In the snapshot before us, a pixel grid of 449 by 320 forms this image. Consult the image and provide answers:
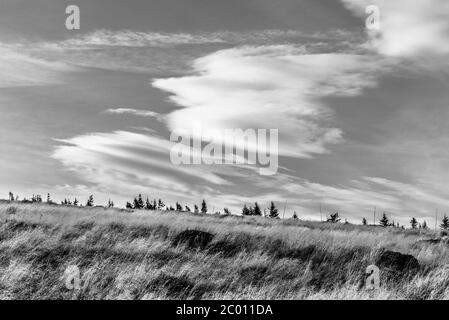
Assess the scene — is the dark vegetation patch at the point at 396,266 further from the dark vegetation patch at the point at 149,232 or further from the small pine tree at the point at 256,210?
the small pine tree at the point at 256,210

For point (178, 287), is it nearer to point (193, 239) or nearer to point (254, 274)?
point (254, 274)

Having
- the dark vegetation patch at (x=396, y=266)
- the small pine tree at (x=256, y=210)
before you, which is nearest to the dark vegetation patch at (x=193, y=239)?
the dark vegetation patch at (x=396, y=266)

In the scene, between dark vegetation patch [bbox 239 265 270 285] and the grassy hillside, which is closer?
the grassy hillside

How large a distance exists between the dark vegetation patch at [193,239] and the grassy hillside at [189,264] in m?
0.03

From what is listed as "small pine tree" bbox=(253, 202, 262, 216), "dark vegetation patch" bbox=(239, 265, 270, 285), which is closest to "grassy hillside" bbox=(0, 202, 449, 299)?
"dark vegetation patch" bbox=(239, 265, 270, 285)

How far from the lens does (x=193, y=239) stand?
13.3 metres

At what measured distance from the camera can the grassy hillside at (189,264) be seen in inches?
344

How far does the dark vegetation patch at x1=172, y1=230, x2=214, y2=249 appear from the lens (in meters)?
12.9

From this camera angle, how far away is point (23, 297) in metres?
8.17

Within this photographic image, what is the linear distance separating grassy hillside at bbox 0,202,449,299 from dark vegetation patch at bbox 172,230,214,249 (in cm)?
3

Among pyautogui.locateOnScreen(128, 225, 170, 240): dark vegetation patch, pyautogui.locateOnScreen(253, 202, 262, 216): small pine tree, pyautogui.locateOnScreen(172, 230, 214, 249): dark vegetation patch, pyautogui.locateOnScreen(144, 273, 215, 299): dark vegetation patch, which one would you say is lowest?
pyautogui.locateOnScreen(253, 202, 262, 216): small pine tree

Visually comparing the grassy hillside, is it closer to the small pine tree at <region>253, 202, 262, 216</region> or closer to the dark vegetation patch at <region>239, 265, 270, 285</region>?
the dark vegetation patch at <region>239, 265, 270, 285</region>
